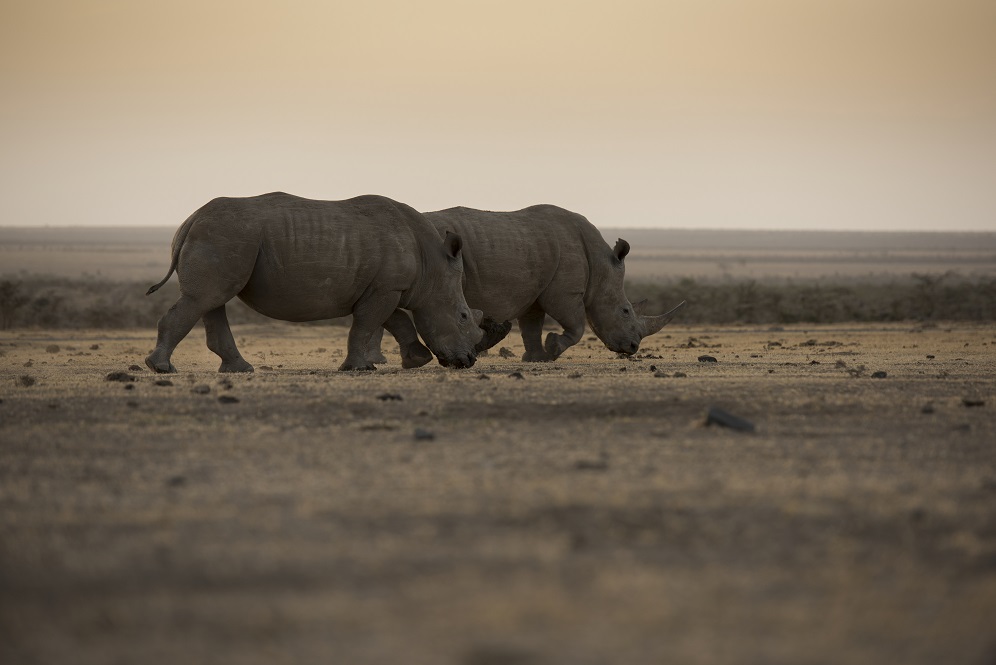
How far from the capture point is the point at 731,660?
4449 millimetres

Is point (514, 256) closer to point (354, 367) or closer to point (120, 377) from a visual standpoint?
point (354, 367)

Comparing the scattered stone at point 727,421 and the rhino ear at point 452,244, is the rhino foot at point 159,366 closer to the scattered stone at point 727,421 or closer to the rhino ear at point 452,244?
the rhino ear at point 452,244

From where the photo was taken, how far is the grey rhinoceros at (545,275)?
1738 cm

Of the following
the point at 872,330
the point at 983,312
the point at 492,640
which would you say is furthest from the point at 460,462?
the point at 983,312

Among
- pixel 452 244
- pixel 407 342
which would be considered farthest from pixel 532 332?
pixel 452 244

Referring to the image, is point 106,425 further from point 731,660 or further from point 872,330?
point 872,330

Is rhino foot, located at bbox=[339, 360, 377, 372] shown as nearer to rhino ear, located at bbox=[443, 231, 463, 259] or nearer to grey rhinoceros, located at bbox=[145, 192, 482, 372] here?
grey rhinoceros, located at bbox=[145, 192, 482, 372]

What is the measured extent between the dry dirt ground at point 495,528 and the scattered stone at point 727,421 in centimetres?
14

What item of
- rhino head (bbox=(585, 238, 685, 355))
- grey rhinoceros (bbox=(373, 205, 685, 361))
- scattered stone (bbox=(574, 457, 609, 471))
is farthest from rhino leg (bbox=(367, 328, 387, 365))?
scattered stone (bbox=(574, 457, 609, 471))

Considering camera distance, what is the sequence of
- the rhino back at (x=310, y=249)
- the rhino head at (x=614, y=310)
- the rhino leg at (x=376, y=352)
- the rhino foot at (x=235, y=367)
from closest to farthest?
the rhino back at (x=310, y=249), the rhino foot at (x=235, y=367), the rhino leg at (x=376, y=352), the rhino head at (x=614, y=310)

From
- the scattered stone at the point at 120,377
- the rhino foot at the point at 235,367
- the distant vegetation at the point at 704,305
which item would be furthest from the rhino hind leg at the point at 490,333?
the distant vegetation at the point at 704,305

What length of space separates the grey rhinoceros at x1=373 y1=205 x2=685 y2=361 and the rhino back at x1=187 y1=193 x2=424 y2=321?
161 cm

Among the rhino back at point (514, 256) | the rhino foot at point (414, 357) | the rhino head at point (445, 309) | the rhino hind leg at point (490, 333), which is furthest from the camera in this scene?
the rhino back at point (514, 256)

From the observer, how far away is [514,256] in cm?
1755
